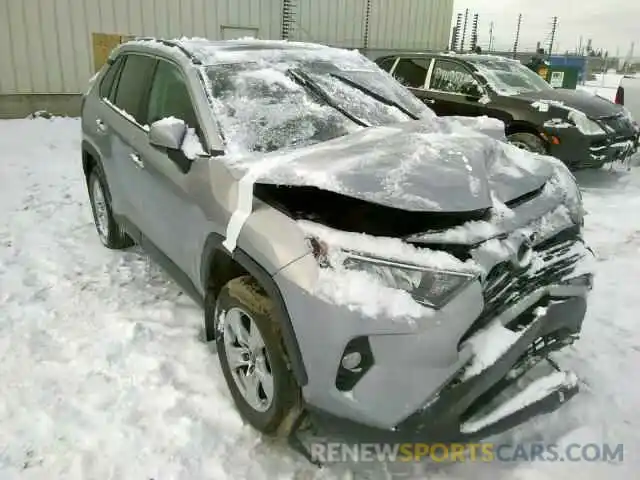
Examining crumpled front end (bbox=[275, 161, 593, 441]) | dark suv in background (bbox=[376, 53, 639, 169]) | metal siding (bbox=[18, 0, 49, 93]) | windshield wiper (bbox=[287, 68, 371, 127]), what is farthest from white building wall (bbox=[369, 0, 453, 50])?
crumpled front end (bbox=[275, 161, 593, 441])

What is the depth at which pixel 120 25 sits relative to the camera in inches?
447

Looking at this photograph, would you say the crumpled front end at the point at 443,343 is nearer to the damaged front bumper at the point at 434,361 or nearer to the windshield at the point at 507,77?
the damaged front bumper at the point at 434,361

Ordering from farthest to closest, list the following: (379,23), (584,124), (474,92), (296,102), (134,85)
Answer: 1. (379,23)
2. (474,92)
3. (584,124)
4. (134,85)
5. (296,102)

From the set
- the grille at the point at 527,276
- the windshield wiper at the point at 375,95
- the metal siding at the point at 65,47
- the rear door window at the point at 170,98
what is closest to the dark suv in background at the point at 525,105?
the windshield wiper at the point at 375,95

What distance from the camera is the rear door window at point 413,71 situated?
8570 millimetres

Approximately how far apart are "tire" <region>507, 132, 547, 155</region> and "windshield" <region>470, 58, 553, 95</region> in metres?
0.70

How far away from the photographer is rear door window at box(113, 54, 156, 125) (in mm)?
→ 3816

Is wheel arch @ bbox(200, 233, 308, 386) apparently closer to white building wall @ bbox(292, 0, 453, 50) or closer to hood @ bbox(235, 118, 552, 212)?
hood @ bbox(235, 118, 552, 212)

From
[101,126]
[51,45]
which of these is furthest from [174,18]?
[101,126]

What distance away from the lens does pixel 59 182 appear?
22.6 ft

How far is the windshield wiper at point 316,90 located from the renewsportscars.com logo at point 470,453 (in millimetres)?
1840

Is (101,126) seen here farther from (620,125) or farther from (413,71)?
(620,125)

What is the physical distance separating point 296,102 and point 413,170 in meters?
1.17

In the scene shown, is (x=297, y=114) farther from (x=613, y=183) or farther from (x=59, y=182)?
(x=613, y=183)
